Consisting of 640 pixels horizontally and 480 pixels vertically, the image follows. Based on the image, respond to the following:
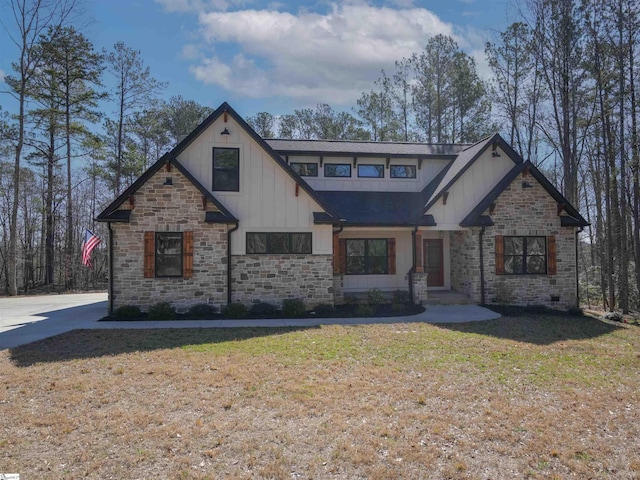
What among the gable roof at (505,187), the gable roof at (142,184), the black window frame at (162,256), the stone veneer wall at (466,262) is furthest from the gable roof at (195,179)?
the stone veneer wall at (466,262)

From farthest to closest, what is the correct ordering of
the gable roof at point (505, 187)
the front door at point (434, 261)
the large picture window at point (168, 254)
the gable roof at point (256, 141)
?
the front door at point (434, 261) → the gable roof at point (505, 187) → the gable roof at point (256, 141) → the large picture window at point (168, 254)

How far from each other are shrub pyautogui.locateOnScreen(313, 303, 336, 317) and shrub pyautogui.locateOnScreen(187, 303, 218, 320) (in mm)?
3248

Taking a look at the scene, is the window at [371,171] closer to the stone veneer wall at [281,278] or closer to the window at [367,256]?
the window at [367,256]

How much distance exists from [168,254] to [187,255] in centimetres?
66

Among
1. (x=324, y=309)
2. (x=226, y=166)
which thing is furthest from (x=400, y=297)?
(x=226, y=166)

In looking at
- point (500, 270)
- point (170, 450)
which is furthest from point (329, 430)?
point (500, 270)

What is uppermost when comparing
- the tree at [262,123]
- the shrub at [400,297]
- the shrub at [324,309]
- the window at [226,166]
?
the tree at [262,123]

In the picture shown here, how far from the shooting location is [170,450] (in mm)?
3896

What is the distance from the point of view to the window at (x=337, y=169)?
1625cm

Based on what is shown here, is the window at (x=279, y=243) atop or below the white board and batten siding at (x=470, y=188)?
below

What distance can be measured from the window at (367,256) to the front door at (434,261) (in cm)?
185

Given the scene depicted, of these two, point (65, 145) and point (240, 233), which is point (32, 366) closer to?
point (240, 233)

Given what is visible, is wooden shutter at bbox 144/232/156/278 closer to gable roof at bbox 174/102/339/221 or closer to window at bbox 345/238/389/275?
gable roof at bbox 174/102/339/221

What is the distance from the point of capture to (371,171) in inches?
645
